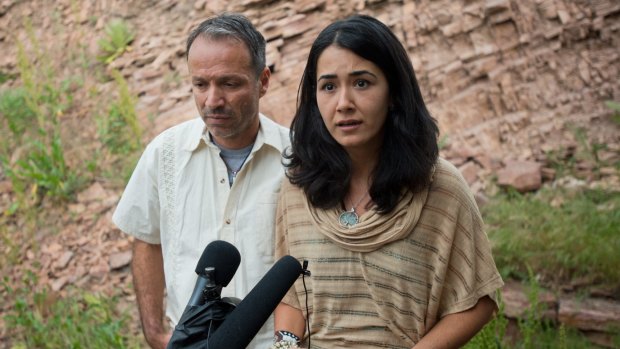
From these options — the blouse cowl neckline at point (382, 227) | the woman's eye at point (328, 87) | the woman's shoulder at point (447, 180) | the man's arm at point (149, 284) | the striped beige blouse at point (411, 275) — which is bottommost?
the man's arm at point (149, 284)

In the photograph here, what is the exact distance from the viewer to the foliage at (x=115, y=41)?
7352mm

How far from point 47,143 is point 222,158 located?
457cm

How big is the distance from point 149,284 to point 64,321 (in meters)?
2.69

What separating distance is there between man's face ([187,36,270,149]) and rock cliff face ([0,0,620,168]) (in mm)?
3403

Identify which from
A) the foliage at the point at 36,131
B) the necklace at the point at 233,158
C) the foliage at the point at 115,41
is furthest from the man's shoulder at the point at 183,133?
the foliage at the point at 115,41

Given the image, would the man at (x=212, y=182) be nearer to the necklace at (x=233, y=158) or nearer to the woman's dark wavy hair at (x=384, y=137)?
the necklace at (x=233, y=158)

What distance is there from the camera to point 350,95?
2410 millimetres

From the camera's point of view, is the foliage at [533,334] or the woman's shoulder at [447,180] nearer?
the woman's shoulder at [447,180]

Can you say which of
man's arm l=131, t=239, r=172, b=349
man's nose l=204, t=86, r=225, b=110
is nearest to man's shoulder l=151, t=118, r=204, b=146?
man's nose l=204, t=86, r=225, b=110

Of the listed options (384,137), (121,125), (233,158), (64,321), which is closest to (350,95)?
(384,137)

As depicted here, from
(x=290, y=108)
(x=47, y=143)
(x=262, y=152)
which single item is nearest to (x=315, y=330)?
(x=262, y=152)

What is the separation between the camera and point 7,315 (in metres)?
5.67

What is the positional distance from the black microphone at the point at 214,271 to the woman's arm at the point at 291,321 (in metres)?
0.67

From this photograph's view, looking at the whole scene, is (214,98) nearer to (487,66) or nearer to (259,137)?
(259,137)
